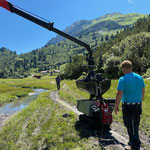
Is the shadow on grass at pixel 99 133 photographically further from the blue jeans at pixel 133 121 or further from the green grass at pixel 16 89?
the green grass at pixel 16 89

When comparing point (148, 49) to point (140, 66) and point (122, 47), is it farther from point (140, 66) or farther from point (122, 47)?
point (122, 47)

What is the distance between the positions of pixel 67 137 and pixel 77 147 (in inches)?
55.3

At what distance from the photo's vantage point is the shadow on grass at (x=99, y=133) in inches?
312

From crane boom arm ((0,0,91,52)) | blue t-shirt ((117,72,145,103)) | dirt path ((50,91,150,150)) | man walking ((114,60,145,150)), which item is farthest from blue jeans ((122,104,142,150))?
crane boom arm ((0,0,91,52))

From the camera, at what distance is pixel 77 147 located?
7.75m

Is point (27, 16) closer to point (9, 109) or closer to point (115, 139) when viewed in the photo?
point (115, 139)

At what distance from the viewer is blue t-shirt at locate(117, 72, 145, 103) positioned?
613 centimetres

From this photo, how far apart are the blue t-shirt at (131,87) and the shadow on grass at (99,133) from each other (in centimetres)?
286

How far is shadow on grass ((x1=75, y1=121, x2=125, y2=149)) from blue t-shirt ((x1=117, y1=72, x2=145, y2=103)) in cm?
286

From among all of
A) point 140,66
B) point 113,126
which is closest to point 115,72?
point 140,66

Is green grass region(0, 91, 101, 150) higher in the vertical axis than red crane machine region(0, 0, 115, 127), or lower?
lower

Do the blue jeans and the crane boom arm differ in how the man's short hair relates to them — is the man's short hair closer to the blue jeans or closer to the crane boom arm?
the blue jeans

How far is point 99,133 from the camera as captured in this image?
9.09 metres

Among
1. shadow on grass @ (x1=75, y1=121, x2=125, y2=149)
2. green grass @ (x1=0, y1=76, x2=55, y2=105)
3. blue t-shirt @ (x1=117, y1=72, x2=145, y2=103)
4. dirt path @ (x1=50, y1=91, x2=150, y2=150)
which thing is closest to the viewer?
blue t-shirt @ (x1=117, y1=72, x2=145, y2=103)
